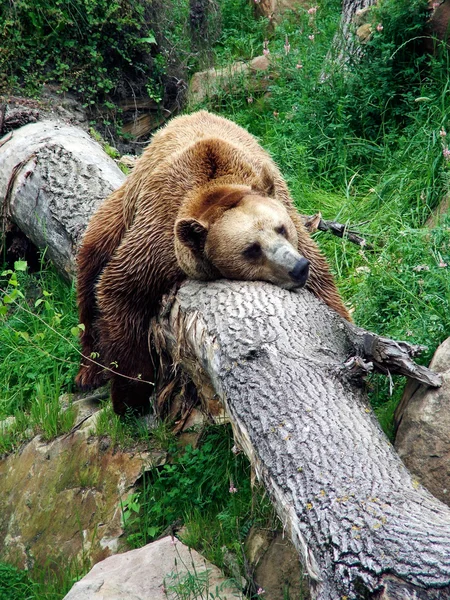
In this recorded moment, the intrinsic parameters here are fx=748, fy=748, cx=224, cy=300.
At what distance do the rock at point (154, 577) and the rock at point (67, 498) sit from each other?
1.88 ft

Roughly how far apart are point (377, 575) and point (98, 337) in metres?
3.76

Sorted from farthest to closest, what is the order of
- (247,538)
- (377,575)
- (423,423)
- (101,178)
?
(101,178), (247,538), (423,423), (377,575)

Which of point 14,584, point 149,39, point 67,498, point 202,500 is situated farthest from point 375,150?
point 14,584

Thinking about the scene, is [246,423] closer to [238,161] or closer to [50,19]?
[238,161]

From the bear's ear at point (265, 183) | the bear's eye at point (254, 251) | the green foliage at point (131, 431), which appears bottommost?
the green foliage at point (131, 431)

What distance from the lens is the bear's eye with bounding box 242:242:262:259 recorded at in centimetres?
480

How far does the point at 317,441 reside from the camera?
130 inches

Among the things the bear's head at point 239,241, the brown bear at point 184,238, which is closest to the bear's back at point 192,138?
the brown bear at point 184,238

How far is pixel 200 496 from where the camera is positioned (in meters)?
4.79

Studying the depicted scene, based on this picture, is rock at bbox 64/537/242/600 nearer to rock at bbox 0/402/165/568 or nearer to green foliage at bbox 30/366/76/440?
rock at bbox 0/402/165/568

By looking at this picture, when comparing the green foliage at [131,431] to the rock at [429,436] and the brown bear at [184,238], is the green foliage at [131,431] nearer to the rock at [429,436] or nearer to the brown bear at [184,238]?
the brown bear at [184,238]

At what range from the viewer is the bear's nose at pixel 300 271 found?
15.2 feet

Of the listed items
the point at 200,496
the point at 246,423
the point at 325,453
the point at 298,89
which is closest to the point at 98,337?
the point at 200,496

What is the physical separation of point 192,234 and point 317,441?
202 centimetres
